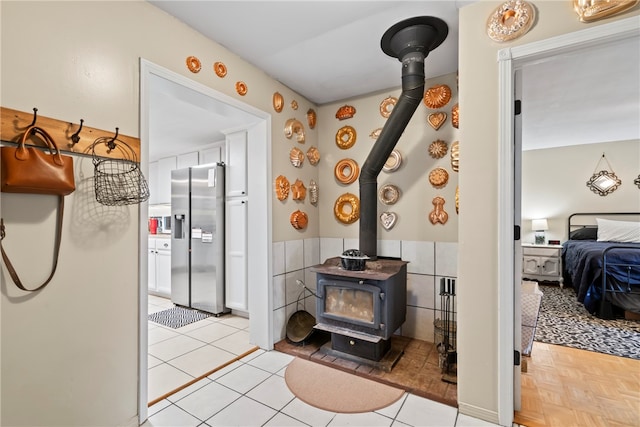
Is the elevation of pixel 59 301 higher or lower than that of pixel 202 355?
higher

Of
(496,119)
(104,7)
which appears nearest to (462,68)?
(496,119)

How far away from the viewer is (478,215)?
1661mm

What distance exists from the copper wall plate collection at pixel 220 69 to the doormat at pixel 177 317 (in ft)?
8.44

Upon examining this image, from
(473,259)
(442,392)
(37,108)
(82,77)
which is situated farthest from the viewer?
(442,392)

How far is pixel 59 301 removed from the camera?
1.34m

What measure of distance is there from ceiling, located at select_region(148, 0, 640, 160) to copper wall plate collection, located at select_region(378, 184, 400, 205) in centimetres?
93

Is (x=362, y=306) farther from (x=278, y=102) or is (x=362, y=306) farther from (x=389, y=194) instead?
(x=278, y=102)

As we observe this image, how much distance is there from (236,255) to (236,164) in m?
1.06

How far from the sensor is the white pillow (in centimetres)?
444

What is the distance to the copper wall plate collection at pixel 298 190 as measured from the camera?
280 centimetres

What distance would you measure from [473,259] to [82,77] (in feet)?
7.31

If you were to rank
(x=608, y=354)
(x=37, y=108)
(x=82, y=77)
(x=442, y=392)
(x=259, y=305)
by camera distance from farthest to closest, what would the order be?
(x=259, y=305) → (x=608, y=354) → (x=442, y=392) → (x=82, y=77) → (x=37, y=108)

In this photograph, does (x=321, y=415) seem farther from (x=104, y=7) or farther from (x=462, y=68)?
(x=104, y=7)

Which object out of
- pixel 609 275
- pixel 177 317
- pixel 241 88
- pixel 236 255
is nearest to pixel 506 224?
pixel 241 88
